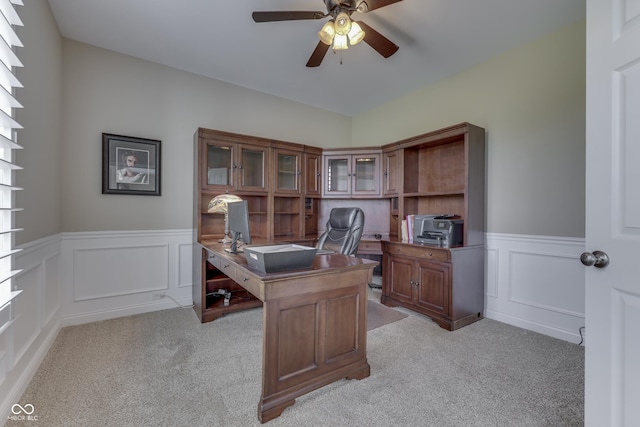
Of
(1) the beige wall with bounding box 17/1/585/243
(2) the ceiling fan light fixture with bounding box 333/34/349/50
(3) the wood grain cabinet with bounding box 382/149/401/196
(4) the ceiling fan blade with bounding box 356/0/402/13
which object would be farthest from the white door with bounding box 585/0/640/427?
(3) the wood grain cabinet with bounding box 382/149/401/196

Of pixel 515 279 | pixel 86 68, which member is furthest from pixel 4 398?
pixel 515 279

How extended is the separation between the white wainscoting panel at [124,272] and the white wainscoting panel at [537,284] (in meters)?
3.44

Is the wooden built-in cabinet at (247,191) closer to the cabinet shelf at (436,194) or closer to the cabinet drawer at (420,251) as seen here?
the cabinet drawer at (420,251)

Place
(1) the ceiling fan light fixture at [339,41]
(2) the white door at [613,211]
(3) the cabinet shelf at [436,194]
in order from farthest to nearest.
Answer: (3) the cabinet shelf at [436,194] < (1) the ceiling fan light fixture at [339,41] < (2) the white door at [613,211]

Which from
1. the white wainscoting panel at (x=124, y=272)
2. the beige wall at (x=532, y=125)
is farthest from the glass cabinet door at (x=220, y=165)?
the beige wall at (x=532, y=125)

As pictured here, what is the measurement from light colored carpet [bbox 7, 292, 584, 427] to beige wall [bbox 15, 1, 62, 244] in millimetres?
1010

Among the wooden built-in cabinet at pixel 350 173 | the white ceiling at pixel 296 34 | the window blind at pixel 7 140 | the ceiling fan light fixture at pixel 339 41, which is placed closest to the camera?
the window blind at pixel 7 140

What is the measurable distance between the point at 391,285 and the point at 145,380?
2.53m

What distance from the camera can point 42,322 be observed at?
2109 millimetres

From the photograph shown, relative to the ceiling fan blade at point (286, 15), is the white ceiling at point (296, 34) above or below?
above

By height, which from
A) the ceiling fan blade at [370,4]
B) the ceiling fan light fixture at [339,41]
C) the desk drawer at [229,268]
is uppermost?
the ceiling fan blade at [370,4]

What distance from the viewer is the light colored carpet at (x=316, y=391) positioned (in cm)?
152

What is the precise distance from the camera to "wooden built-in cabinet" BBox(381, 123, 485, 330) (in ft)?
8.98

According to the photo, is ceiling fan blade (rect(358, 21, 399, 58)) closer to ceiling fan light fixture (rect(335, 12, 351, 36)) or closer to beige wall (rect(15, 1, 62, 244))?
ceiling fan light fixture (rect(335, 12, 351, 36))
